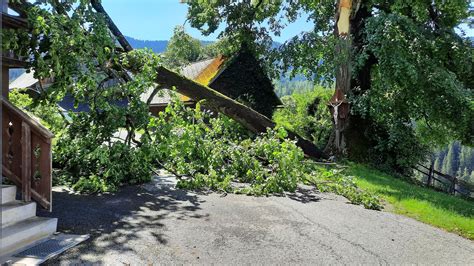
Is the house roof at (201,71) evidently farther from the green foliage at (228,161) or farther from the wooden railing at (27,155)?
the wooden railing at (27,155)

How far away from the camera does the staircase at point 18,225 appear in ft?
12.0

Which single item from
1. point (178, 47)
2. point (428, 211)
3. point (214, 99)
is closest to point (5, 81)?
point (214, 99)

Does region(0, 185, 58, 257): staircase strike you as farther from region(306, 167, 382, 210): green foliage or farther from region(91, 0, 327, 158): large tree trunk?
region(91, 0, 327, 158): large tree trunk

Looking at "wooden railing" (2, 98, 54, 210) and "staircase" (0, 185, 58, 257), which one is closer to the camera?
"staircase" (0, 185, 58, 257)

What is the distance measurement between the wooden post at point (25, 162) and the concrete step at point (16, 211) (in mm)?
126

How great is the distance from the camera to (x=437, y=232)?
18.1 feet

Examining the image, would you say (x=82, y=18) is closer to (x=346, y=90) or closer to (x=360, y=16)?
(x=346, y=90)

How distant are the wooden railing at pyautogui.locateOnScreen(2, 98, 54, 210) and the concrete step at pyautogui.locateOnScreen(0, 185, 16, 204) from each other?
0.10m

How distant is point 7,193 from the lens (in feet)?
14.1

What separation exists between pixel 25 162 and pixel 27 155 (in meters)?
0.08

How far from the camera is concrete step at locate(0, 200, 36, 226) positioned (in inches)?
154

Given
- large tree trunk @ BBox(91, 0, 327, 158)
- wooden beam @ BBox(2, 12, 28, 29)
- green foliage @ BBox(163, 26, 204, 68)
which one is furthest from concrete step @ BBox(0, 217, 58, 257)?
green foliage @ BBox(163, 26, 204, 68)

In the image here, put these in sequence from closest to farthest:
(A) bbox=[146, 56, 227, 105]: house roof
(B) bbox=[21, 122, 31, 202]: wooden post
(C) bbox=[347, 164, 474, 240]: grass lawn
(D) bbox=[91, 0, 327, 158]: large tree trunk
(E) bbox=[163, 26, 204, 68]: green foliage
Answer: (B) bbox=[21, 122, 31, 202]: wooden post
(C) bbox=[347, 164, 474, 240]: grass lawn
(D) bbox=[91, 0, 327, 158]: large tree trunk
(E) bbox=[163, 26, 204, 68]: green foliage
(A) bbox=[146, 56, 227, 105]: house roof

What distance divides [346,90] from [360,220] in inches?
372
